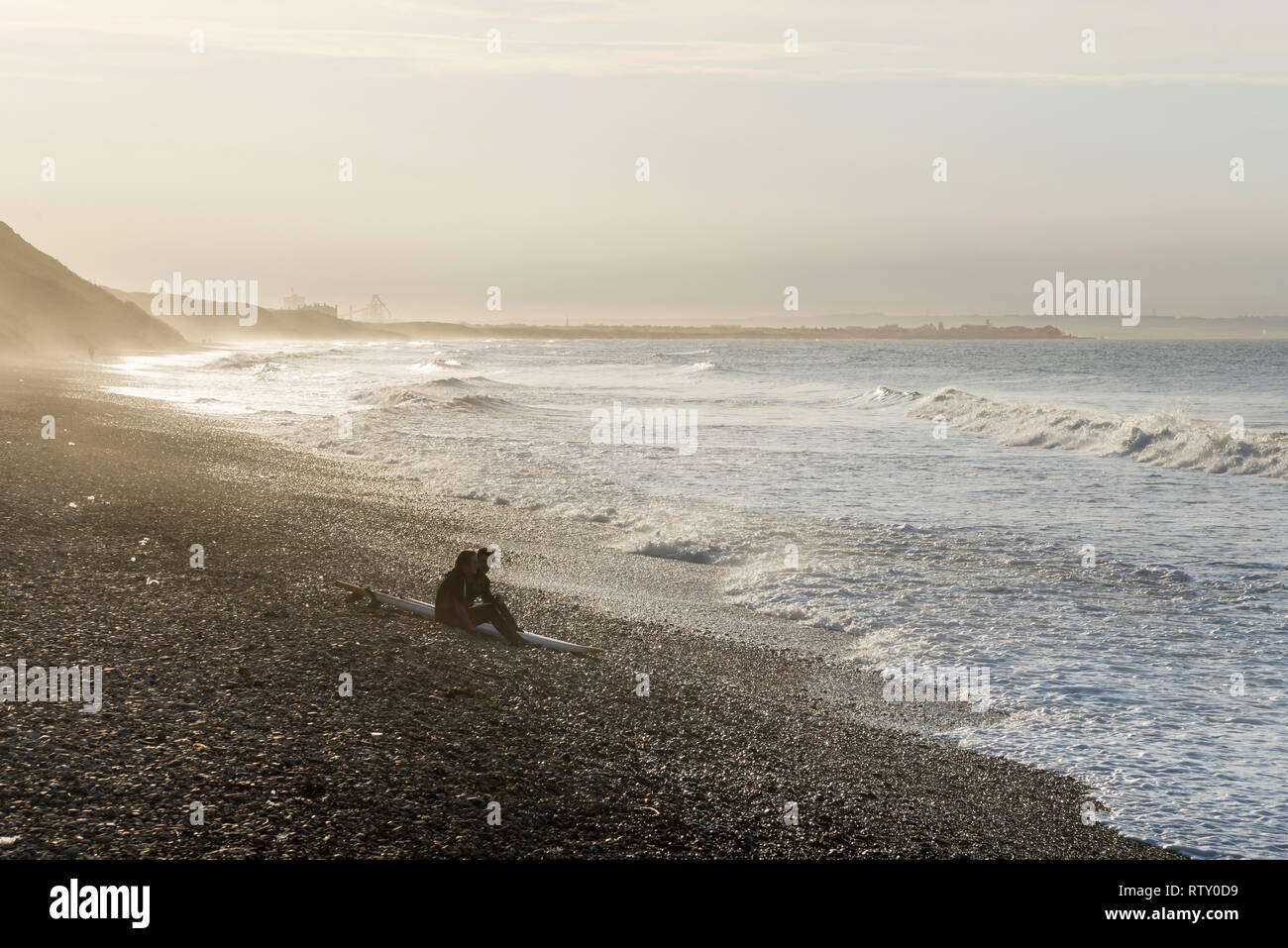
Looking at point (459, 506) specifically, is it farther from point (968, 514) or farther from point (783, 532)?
point (968, 514)

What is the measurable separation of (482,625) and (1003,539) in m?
10.0

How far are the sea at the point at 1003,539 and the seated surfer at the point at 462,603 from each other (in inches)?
155

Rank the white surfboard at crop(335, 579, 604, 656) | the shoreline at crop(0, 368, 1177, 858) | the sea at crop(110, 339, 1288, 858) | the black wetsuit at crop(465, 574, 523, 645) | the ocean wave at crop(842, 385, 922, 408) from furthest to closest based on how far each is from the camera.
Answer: the ocean wave at crop(842, 385, 922, 408) < the black wetsuit at crop(465, 574, 523, 645) < the white surfboard at crop(335, 579, 604, 656) < the sea at crop(110, 339, 1288, 858) < the shoreline at crop(0, 368, 1177, 858)

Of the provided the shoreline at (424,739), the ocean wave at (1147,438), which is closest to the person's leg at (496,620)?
the shoreline at (424,739)

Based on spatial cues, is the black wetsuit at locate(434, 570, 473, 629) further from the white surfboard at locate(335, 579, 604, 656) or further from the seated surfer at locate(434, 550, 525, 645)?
the white surfboard at locate(335, 579, 604, 656)

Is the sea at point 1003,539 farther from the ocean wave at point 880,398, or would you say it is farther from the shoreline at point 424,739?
the ocean wave at point 880,398

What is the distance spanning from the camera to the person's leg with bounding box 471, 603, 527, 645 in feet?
32.6

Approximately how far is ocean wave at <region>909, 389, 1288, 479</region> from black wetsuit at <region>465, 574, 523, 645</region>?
23.1 meters

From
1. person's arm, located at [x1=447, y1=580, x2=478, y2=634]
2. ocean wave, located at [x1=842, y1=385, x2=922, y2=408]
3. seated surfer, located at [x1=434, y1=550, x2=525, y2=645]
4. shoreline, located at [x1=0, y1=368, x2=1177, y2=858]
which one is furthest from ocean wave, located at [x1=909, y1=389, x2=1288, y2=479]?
person's arm, located at [x1=447, y1=580, x2=478, y2=634]

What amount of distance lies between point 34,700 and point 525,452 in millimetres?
20049

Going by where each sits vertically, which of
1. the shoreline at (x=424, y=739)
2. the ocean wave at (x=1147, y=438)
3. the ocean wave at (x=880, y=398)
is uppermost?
the ocean wave at (x=880, y=398)

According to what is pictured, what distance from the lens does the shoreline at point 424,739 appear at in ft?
18.5

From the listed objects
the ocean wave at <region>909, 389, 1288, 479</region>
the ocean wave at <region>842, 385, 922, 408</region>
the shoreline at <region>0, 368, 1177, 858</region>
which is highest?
the ocean wave at <region>842, 385, 922, 408</region>

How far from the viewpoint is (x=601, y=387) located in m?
67.5
